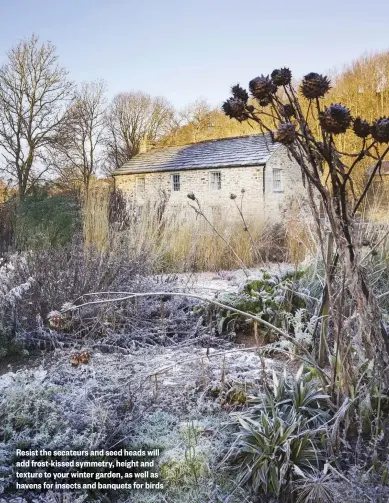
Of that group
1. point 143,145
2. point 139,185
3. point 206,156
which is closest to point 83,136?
point 143,145

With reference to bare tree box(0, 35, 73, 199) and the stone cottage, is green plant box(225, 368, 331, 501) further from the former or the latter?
bare tree box(0, 35, 73, 199)

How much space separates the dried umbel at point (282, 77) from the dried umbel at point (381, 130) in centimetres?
25

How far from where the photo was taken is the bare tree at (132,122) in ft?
59.6

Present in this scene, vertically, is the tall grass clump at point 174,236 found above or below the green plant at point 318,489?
above

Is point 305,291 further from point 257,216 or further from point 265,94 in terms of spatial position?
point 257,216

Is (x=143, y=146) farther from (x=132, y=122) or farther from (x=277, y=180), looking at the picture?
(x=277, y=180)

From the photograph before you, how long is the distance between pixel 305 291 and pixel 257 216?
4.18 m

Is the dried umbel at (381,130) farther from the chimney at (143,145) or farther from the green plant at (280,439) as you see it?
the chimney at (143,145)

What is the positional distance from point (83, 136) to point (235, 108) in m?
16.0

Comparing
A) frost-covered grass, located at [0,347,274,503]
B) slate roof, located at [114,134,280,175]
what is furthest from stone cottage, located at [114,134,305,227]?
frost-covered grass, located at [0,347,274,503]

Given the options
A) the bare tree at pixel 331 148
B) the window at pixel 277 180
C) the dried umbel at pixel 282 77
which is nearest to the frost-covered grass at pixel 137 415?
the bare tree at pixel 331 148

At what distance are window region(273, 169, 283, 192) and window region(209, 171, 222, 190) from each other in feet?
6.05

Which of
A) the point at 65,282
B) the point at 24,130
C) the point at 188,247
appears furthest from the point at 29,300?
the point at 24,130

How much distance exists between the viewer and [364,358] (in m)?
1.30
